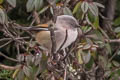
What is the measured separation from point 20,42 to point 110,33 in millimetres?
1160

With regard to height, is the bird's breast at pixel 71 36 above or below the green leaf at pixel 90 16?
below

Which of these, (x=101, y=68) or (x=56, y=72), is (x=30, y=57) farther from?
(x=101, y=68)

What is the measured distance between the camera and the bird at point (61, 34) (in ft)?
7.57

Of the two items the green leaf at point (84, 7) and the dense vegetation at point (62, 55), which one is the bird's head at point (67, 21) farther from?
the green leaf at point (84, 7)

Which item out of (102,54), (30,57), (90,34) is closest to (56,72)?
(30,57)

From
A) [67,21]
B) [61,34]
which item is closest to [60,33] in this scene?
[61,34]

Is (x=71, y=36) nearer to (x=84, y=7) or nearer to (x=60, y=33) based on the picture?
(x=60, y=33)

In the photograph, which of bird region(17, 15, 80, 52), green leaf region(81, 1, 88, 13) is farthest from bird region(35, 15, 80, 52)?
green leaf region(81, 1, 88, 13)

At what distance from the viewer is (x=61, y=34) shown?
2305 mm

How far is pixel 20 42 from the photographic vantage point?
7.69ft

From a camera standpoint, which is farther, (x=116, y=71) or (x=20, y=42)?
(x=116, y=71)

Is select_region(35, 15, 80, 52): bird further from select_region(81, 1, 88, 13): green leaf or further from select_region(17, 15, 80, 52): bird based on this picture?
select_region(81, 1, 88, 13): green leaf

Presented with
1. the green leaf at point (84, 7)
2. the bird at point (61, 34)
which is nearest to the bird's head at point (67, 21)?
the bird at point (61, 34)

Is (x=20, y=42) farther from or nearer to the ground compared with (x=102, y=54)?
farther from the ground
